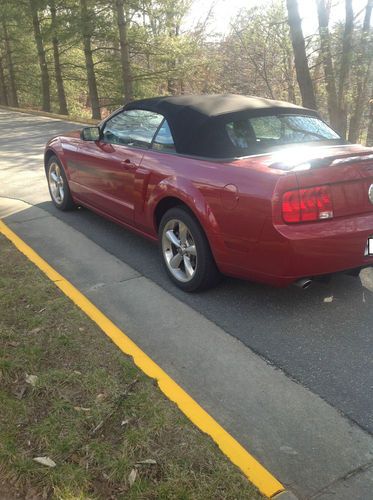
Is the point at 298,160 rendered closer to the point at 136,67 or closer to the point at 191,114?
the point at 191,114

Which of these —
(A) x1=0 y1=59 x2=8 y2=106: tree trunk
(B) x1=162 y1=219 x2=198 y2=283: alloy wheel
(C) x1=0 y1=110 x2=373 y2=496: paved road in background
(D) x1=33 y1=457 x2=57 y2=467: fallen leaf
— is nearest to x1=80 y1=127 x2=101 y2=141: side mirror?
(C) x1=0 y1=110 x2=373 y2=496: paved road in background

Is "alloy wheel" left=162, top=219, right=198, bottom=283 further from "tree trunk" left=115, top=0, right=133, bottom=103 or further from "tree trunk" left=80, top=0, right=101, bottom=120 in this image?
"tree trunk" left=80, top=0, right=101, bottom=120

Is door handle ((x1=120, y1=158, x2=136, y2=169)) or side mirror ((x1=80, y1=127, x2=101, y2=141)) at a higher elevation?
side mirror ((x1=80, y1=127, x2=101, y2=141))

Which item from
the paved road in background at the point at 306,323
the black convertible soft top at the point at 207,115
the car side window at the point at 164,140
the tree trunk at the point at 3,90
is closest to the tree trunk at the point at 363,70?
the black convertible soft top at the point at 207,115

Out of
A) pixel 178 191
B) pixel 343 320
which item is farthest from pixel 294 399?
pixel 178 191

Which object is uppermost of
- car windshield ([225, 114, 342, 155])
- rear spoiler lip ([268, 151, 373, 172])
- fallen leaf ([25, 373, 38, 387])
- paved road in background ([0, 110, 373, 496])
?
car windshield ([225, 114, 342, 155])

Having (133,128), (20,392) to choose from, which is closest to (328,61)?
(133,128)

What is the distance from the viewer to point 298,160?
3.45 metres

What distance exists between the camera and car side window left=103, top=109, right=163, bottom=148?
15.0 ft

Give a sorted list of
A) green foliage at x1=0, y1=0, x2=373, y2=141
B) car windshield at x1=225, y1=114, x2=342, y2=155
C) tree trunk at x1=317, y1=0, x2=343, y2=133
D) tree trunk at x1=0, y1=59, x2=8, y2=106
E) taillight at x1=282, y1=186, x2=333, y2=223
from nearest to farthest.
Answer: taillight at x1=282, y1=186, x2=333, y2=223 < car windshield at x1=225, y1=114, x2=342, y2=155 < tree trunk at x1=317, y1=0, x2=343, y2=133 < green foliage at x1=0, y1=0, x2=373, y2=141 < tree trunk at x1=0, y1=59, x2=8, y2=106

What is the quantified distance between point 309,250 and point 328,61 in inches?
579

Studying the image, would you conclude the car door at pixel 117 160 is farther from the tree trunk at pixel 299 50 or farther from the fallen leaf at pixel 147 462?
the tree trunk at pixel 299 50

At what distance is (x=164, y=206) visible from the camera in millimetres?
4316

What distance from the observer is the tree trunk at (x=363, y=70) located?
14719 millimetres
